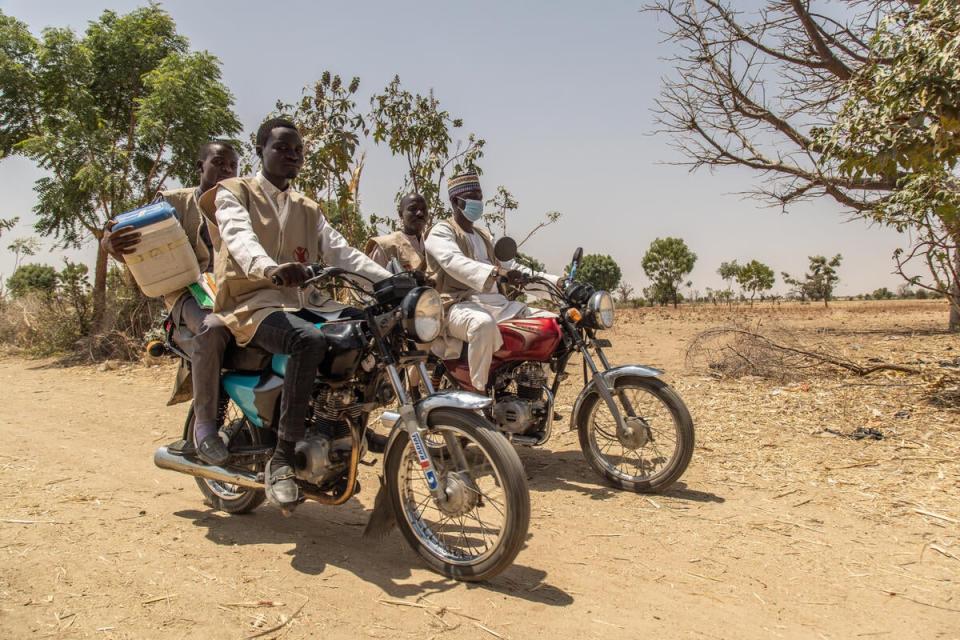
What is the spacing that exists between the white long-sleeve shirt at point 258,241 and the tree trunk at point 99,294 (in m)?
9.05

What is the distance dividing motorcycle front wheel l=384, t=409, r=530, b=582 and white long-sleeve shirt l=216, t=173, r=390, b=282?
99 cm

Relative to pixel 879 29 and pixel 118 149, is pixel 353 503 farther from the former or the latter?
pixel 118 149

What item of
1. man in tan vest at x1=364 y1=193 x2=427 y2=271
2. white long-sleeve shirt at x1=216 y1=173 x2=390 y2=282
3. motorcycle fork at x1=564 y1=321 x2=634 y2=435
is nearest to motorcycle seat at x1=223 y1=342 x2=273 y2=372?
white long-sleeve shirt at x1=216 y1=173 x2=390 y2=282

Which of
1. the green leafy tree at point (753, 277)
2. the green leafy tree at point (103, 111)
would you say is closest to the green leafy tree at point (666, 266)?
the green leafy tree at point (753, 277)

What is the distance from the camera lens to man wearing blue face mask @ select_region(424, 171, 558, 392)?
180 inches

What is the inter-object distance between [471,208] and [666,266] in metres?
49.9

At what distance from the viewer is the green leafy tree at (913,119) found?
504cm

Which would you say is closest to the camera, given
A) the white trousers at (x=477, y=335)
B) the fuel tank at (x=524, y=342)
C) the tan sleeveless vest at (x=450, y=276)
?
the white trousers at (x=477, y=335)

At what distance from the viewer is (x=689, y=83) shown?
46.7 ft

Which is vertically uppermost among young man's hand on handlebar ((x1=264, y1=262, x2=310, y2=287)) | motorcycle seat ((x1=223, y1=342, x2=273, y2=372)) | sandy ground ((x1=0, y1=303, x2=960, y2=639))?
young man's hand on handlebar ((x1=264, y1=262, x2=310, y2=287))

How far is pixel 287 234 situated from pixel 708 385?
525cm

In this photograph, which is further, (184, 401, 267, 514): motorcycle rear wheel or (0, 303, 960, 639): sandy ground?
(184, 401, 267, 514): motorcycle rear wheel

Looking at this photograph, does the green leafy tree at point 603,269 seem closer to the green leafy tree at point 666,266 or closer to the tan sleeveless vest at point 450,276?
the green leafy tree at point 666,266

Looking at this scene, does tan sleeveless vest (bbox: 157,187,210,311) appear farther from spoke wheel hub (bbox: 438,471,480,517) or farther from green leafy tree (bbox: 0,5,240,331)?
green leafy tree (bbox: 0,5,240,331)
